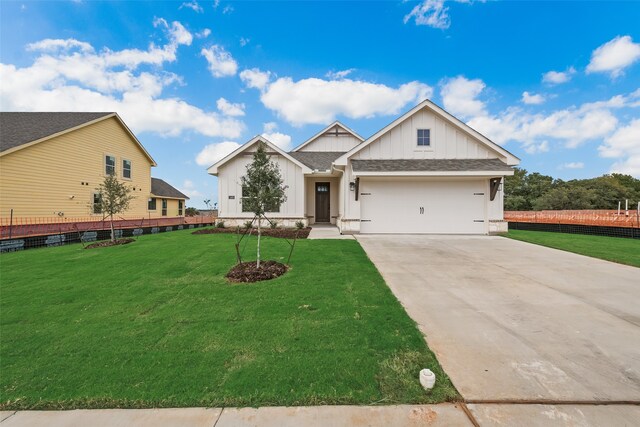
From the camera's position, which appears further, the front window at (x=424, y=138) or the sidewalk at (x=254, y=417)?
the front window at (x=424, y=138)

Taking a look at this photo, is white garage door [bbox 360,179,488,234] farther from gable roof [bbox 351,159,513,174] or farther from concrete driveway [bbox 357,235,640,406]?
concrete driveway [bbox 357,235,640,406]

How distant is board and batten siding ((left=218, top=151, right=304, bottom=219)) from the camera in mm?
14055

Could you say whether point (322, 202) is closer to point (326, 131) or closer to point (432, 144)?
point (326, 131)

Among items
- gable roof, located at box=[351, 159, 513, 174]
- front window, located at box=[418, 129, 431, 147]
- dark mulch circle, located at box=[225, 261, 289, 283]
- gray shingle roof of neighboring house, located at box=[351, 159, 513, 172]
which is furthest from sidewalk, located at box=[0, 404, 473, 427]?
front window, located at box=[418, 129, 431, 147]

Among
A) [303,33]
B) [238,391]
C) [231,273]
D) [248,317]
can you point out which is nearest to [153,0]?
[303,33]

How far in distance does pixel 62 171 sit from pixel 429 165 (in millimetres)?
19513

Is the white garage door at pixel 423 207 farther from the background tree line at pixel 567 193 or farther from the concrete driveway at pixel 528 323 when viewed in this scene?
the background tree line at pixel 567 193

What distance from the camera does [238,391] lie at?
2172mm

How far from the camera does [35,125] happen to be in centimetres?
1430

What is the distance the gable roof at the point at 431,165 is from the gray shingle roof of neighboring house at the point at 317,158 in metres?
3.79

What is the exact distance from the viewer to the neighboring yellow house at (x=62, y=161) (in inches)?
480

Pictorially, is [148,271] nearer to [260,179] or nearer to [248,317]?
[260,179]

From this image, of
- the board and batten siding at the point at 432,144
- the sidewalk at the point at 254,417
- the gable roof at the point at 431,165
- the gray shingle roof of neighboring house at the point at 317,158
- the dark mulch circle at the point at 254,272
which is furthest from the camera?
the gray shingle roof of neighboring house at the point at 317,158

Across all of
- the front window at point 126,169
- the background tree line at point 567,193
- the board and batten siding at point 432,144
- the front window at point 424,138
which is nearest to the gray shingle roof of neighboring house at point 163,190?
the front window at point 126,169
